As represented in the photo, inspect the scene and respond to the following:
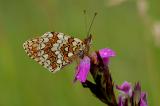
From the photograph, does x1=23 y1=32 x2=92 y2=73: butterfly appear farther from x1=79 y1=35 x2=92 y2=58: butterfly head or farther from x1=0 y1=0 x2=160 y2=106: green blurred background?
x1=0 y1=0 x2=160 y2=106: green blurred background

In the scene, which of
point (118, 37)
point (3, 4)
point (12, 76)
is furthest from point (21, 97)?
point (3, 4)

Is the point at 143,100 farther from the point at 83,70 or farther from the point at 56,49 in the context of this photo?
the point at 56,49

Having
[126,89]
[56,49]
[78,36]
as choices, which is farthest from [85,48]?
[78,36]

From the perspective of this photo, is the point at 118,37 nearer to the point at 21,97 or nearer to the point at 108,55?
the point at 21,97

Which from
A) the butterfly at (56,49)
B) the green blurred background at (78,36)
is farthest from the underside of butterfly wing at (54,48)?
the green blurred background at (78,36)

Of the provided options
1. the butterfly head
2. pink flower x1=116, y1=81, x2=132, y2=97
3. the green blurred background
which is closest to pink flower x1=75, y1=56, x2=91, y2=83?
the butterfly head
